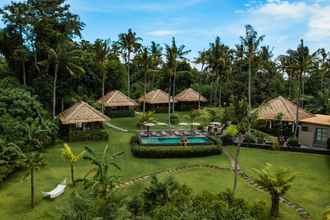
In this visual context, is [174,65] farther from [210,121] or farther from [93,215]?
[93,215]

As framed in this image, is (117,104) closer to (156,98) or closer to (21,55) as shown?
(156,98)

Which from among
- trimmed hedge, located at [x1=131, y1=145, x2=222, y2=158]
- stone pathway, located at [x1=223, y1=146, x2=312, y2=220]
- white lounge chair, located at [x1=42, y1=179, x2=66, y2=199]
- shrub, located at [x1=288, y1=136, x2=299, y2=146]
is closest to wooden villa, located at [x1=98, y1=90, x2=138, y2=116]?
trimmed hedge, located at [x1=131, y1=145, x2=222, y2=158]

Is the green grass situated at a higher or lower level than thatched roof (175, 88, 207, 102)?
lower

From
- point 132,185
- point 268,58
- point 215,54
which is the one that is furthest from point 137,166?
point 268,58

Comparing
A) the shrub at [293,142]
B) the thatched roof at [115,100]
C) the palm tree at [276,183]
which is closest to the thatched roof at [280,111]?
the shrub at [293,142]

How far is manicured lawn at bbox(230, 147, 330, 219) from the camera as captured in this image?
17.7 meters

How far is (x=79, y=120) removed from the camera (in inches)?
1214

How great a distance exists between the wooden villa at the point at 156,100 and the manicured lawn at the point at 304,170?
22.0 metres

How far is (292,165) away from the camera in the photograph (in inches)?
962

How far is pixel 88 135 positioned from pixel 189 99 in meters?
24.3

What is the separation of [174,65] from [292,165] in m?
18.9

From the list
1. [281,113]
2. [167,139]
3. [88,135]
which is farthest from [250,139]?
[88,135]

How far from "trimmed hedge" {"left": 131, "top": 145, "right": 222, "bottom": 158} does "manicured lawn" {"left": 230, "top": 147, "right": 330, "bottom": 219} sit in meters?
3.12

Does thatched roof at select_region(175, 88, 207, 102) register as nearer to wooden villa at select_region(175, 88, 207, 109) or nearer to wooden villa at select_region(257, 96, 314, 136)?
wooden villa at select_region(175, 88, 207, 109)
